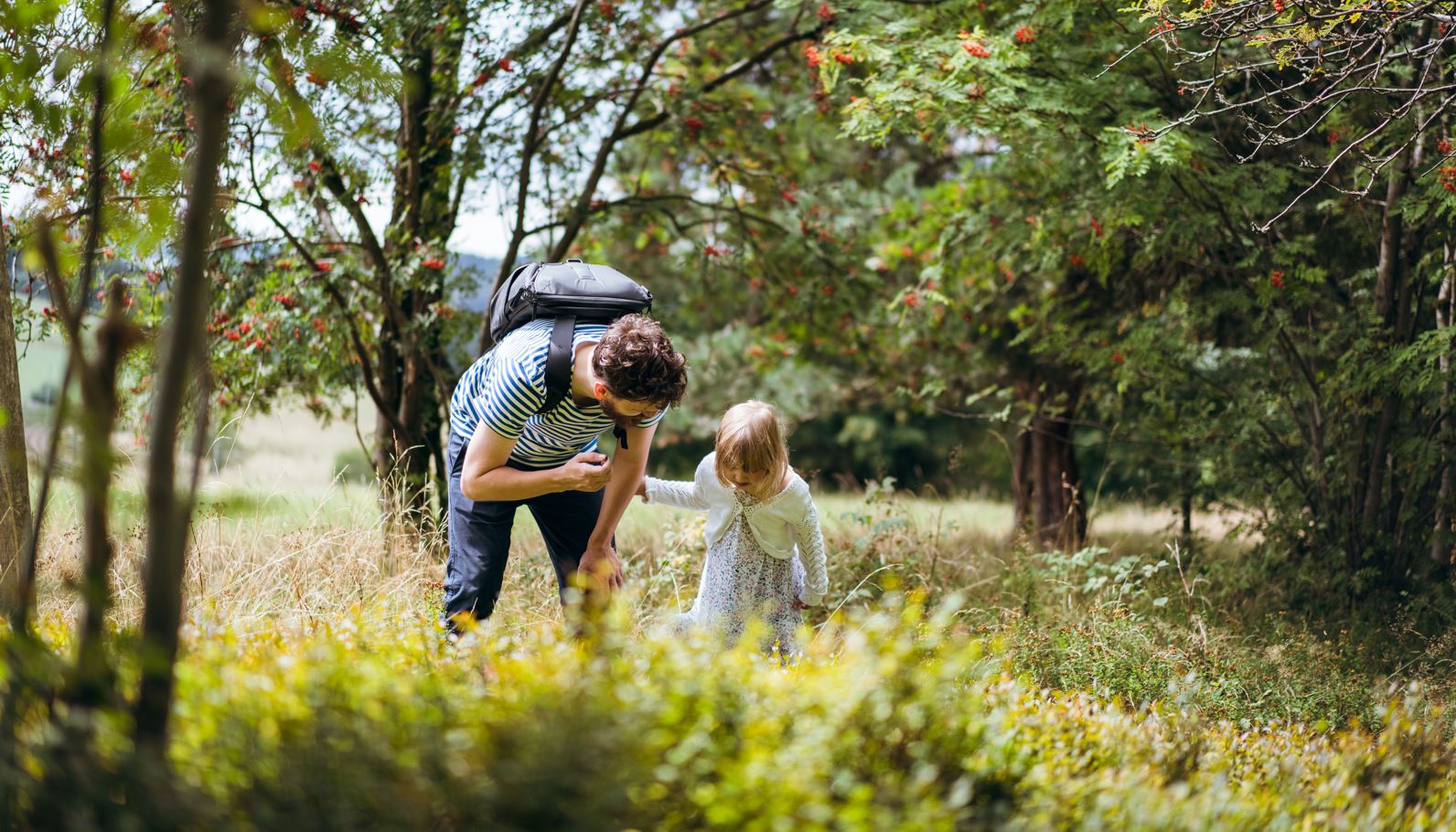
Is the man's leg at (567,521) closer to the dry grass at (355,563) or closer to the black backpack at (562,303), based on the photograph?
the dry grass at (355,563)

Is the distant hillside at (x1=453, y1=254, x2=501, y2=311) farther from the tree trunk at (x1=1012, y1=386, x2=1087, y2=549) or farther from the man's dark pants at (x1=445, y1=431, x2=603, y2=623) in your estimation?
the tree trunk at (x1=1012, y1=386, x2=1087, y2=549)

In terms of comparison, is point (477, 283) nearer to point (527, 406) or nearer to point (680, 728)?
point (527, 406)

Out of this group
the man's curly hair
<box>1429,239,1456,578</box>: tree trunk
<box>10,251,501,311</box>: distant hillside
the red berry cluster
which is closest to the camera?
the man's curly hair

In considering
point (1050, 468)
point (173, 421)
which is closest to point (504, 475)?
point (173, 421)

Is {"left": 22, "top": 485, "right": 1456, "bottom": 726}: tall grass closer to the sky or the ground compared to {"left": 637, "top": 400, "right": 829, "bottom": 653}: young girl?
closer to the ground

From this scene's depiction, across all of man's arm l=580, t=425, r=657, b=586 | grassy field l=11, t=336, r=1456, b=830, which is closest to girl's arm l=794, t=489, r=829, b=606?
grassy field l=11, t=336, r=1456, b=830

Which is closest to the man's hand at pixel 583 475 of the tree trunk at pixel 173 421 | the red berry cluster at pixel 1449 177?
the tree trunk at pixel 173 421

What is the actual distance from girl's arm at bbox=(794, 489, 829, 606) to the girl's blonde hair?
0.17m

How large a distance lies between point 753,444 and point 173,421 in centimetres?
207

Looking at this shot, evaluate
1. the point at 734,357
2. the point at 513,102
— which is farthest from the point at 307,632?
the point at 734,357

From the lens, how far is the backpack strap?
3.18 meters

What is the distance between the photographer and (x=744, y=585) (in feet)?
12.8

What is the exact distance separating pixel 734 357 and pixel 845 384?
4.97ft

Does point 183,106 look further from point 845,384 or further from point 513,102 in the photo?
point 845,384
